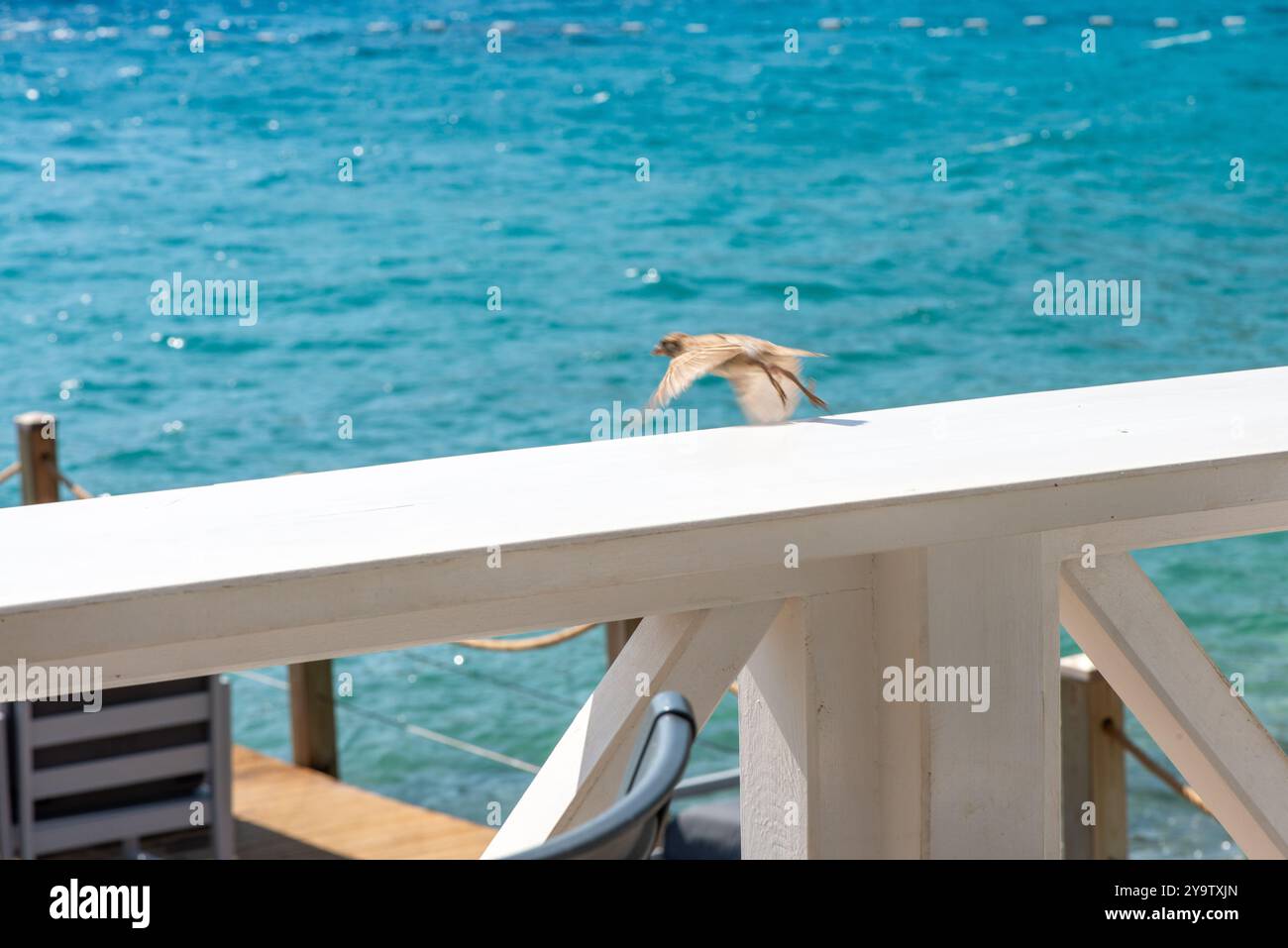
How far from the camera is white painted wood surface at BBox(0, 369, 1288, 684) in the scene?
80 centimetres

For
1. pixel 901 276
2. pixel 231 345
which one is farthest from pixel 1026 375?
pixel 231 345

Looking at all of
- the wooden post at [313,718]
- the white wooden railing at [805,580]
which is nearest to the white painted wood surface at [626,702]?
the white wooden railing at [805,580]

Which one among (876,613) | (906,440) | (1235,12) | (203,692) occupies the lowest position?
(203,692)

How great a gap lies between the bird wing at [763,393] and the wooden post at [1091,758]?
217 cm

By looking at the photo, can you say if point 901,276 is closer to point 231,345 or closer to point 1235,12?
point 231,345

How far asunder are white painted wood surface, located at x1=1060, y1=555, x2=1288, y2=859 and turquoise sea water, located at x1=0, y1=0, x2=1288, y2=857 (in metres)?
4.56

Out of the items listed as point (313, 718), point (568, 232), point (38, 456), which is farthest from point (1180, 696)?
point (568, 232)

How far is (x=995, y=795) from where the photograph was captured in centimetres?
98

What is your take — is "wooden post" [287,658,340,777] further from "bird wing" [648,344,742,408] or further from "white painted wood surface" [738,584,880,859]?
"white painted wood surface" [738,584,880,859]

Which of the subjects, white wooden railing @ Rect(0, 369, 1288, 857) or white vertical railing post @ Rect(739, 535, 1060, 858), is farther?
white vertical railing post @ Rect(739, 535, 1060, 858)

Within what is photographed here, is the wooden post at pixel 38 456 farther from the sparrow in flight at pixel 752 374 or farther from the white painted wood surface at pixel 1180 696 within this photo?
the white painted wood surface at pixel 1180 696

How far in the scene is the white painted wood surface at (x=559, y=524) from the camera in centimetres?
80

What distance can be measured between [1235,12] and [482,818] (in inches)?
797

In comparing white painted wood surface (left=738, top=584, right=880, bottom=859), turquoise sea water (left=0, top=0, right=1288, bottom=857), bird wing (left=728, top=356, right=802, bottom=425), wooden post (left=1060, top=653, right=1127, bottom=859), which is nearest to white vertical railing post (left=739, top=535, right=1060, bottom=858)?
white painted wood surface (left=738, top=584, right=880, bottom=859)
